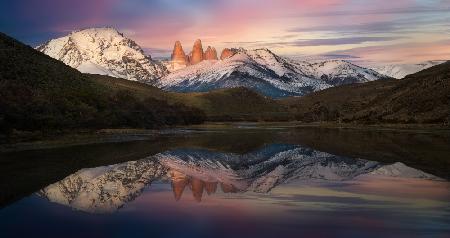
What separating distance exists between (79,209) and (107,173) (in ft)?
51.9

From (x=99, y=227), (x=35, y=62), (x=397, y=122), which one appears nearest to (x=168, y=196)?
(x=99, y=227)

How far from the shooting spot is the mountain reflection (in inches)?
1268

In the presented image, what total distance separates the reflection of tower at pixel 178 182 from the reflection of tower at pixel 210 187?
1.43 m

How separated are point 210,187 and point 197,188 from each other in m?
0.89

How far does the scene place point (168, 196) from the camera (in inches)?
1236

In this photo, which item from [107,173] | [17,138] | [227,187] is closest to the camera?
[227,187]

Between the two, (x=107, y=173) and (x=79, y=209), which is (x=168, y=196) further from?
(x=107, y=173)

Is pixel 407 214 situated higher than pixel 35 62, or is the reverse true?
pixel 35 62

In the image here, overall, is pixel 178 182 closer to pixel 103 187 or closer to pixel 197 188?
pixel 197 188

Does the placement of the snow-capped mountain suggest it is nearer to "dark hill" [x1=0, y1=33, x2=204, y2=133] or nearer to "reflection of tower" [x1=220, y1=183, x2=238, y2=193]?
"reflection of tower" [x1=220, y1=183, x2=238, y2=193]

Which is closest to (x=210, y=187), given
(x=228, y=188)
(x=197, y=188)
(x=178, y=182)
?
(x=197, y=188)

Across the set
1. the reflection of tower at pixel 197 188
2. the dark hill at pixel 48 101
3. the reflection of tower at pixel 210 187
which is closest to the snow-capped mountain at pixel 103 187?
the reflection of tower at pixel 197 188

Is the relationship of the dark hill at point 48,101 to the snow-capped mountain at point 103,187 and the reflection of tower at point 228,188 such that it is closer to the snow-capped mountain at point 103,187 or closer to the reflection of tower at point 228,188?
the snow-capped mountain at point 103,187

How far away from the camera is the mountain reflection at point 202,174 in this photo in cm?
3222
